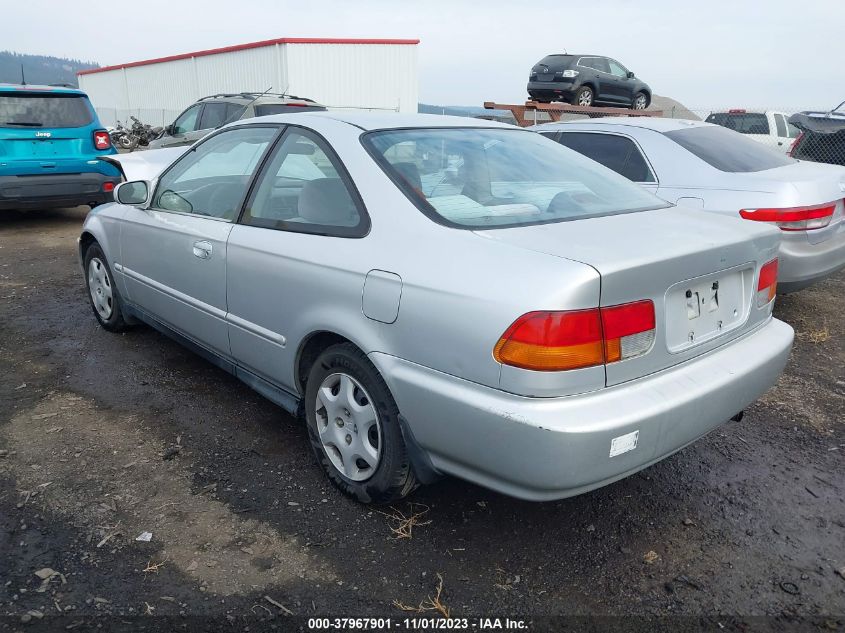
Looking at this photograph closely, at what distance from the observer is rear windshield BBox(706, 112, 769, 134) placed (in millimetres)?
15344

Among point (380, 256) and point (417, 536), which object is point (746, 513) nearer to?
point (417, 536)

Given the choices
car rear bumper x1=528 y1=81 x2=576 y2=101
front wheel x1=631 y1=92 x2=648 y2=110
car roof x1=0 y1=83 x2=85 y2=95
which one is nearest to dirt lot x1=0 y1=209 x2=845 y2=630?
car roof x1=0 y1=83 x2=85 y2=95

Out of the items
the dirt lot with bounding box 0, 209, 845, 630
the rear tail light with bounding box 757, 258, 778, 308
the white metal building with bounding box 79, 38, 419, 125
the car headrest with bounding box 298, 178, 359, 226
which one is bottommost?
the dirt lot with bounding box 0, 209, 845, 630

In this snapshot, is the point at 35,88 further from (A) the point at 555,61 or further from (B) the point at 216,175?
(A) the point at 555,61

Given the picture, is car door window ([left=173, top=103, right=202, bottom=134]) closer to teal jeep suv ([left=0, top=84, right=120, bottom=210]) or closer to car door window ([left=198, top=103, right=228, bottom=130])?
car door window ([left=198, top=103, right=228, bottom=130])

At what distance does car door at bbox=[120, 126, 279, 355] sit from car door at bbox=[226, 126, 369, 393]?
0.15 meters

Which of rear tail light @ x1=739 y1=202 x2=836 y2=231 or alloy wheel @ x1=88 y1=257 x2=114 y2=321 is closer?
rear tail light @ x1=739 y1=202 x2=836 y2=231

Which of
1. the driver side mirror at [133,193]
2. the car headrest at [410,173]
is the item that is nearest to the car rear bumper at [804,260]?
the car headrest at [410,173]

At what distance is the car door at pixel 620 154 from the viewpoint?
5160mm

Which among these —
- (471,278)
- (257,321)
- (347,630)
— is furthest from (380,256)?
(347,630)

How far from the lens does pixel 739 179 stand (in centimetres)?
477

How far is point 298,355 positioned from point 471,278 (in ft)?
3.39

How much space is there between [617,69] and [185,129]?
9731 millimetres

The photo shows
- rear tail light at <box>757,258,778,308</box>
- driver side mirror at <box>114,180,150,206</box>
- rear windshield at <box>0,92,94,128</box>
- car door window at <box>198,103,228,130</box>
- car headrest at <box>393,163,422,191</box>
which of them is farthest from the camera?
car door window at <box>198,103,228,130</box>
